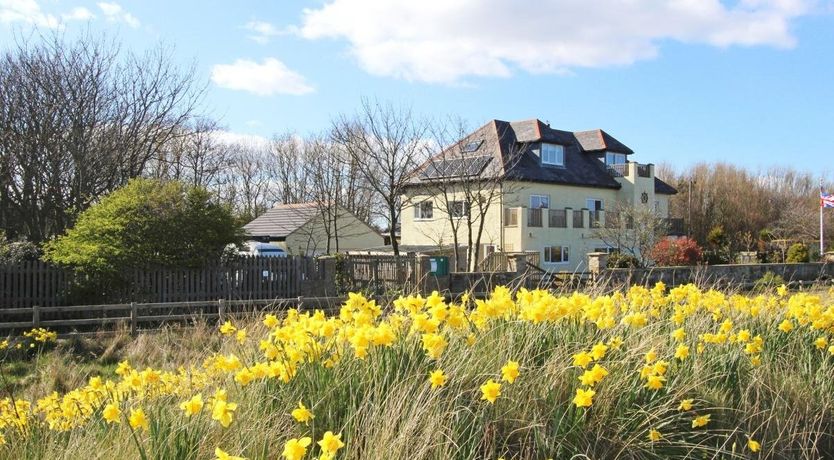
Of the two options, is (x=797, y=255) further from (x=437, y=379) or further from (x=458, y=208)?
(x=437, y=379)

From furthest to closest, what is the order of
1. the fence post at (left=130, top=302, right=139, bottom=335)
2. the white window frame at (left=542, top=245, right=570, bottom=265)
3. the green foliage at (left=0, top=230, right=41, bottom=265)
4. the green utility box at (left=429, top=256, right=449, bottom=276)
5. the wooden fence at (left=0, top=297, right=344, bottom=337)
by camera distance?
the white window frame at (left=542, top=245, right=570, bottom=265) → the green utility box at (left=429, top=256, right=449, bottom=276) → the green foliage at (left=0, top=230, right=41, bottom=265) → the fence post at (left=130, top=302, right=139, bottom=335) → the wooden fence at (left=0, top=297, right=344, bottom=337)

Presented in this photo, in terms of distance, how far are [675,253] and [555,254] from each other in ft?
25.3

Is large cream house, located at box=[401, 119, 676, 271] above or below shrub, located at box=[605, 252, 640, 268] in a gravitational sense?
above

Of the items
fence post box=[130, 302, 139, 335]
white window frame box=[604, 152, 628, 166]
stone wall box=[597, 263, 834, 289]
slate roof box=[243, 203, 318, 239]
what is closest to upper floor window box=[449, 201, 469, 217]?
slate roof box=[243, 203, 318, 239]

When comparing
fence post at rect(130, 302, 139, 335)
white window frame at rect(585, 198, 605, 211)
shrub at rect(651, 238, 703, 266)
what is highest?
white window frame at rect(585, 198, 605, 211)

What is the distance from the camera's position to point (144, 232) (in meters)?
15.8

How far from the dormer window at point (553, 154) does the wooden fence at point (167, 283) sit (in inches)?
826

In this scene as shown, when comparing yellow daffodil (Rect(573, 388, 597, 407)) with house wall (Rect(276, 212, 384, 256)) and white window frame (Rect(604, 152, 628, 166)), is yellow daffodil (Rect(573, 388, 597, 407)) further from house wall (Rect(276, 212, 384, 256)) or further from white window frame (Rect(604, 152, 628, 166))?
white window frame (Rect(604, 152, 628, 166))

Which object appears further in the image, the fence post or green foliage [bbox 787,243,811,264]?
green foliage [bbox 787,243,811,264]

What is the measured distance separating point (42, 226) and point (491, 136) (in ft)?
63.7

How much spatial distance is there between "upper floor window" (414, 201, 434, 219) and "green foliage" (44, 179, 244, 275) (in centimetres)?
1944

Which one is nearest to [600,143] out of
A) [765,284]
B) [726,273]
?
[726,273]

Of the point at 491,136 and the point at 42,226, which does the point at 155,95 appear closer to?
the point at 42,226

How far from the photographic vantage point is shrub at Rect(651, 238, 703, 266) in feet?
91.6
